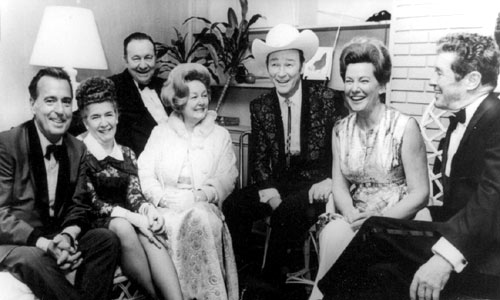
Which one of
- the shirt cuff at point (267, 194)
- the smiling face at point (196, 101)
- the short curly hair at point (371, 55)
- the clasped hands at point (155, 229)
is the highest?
the short curly hair at point (371, 55)

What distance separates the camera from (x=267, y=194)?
193cm

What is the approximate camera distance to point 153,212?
1.70 m

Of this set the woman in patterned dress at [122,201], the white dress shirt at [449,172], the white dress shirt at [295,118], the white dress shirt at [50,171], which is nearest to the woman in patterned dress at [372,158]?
the white dress shirt at [449,172]

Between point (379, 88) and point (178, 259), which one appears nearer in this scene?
point (379, 88)

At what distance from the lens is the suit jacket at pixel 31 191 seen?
1408 mm

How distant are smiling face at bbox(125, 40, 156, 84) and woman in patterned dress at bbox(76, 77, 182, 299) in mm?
625

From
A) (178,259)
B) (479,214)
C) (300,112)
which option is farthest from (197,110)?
(479,214)

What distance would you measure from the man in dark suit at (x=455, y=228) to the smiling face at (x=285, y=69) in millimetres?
758

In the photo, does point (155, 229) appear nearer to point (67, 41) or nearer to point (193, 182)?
point (193, 182)

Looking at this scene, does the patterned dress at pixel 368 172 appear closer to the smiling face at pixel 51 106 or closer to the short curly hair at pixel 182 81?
the short curly hair at pixel 182 81

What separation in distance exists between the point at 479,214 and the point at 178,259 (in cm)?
102

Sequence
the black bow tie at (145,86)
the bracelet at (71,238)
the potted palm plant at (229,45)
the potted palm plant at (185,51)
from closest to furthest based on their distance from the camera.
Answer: the bracelet at (71,238), the black bow tie at (145,86), the potted palm plant at (229,45), the potted palm plant at (185,51)

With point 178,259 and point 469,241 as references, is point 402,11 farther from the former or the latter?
point 178,259

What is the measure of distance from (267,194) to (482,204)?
943 millimetres
